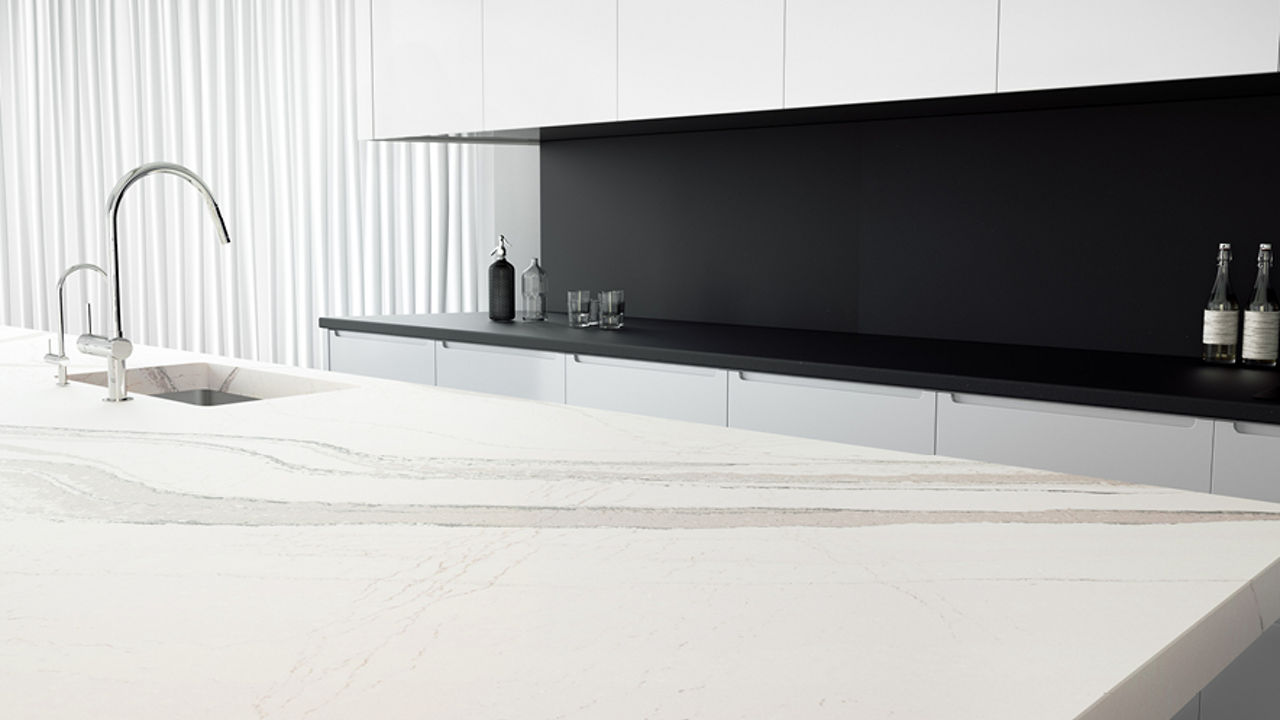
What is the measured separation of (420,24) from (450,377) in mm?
1257

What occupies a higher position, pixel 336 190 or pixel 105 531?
pixel 336 190

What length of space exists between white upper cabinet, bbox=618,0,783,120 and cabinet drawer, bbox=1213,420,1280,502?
139 centimetres

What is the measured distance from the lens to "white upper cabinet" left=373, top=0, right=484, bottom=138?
3730 millimetres

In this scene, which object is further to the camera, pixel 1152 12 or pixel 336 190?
pixel 336 190

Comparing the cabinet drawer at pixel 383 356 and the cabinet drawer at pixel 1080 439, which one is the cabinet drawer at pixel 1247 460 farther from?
the cabinet drawer at pixel 383 356

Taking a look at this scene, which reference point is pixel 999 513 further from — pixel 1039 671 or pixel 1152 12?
pixel 1152 12

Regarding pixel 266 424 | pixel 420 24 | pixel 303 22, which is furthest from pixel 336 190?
pixel 266 424

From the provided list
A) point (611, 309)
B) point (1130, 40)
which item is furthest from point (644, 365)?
point (1130, 40)

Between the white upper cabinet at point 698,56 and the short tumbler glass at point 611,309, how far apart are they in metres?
0.56

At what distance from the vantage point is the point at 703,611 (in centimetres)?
92

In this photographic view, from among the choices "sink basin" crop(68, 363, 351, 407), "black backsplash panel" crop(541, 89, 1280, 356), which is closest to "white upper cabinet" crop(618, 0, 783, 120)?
"black backsplash panel" crop(541, 89, 1280, 356)

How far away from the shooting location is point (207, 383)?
8.25 ft

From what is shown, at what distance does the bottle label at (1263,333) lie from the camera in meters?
2.49

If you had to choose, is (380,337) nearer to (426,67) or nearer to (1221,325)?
(426,67)
